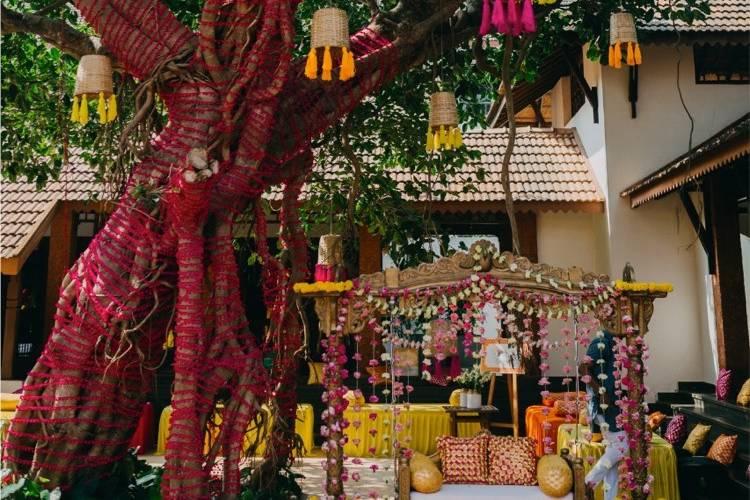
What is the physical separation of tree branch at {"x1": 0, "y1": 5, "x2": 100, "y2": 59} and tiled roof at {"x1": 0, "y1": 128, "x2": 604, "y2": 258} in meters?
4.68

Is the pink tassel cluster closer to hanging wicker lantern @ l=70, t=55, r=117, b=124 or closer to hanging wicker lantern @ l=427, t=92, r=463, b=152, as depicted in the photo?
hanging wicker lantern @ l=427, t=92, r=463, b=152

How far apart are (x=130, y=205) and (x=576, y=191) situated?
24.1 feet

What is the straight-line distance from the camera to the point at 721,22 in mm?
9055

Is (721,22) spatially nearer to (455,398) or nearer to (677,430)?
(677,430)

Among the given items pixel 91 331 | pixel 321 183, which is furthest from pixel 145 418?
pixel 91 331

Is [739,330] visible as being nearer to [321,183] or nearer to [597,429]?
[597,429]

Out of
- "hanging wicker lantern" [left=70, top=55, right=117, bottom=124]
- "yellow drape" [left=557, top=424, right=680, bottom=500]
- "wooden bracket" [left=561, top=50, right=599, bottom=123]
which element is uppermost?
"wooden bracket" [left=561, top=50, right=599, bottom=123]

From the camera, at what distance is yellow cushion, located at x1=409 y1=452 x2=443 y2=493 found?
491 cm

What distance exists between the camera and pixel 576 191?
391 inches

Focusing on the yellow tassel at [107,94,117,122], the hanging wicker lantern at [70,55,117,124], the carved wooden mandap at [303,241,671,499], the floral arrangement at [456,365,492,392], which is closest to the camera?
the hanging wicker lantern at [70,55,117,124]

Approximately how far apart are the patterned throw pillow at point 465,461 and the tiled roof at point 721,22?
21.2 feet

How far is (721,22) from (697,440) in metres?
5.93


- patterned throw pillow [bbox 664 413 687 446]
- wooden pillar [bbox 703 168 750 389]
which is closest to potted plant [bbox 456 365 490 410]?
patterned throw pillow [bbox 664 413 687 446]

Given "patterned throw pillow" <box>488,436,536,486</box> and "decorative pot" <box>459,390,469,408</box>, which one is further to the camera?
"decorative pot" <box>459,390,469,408</box>
